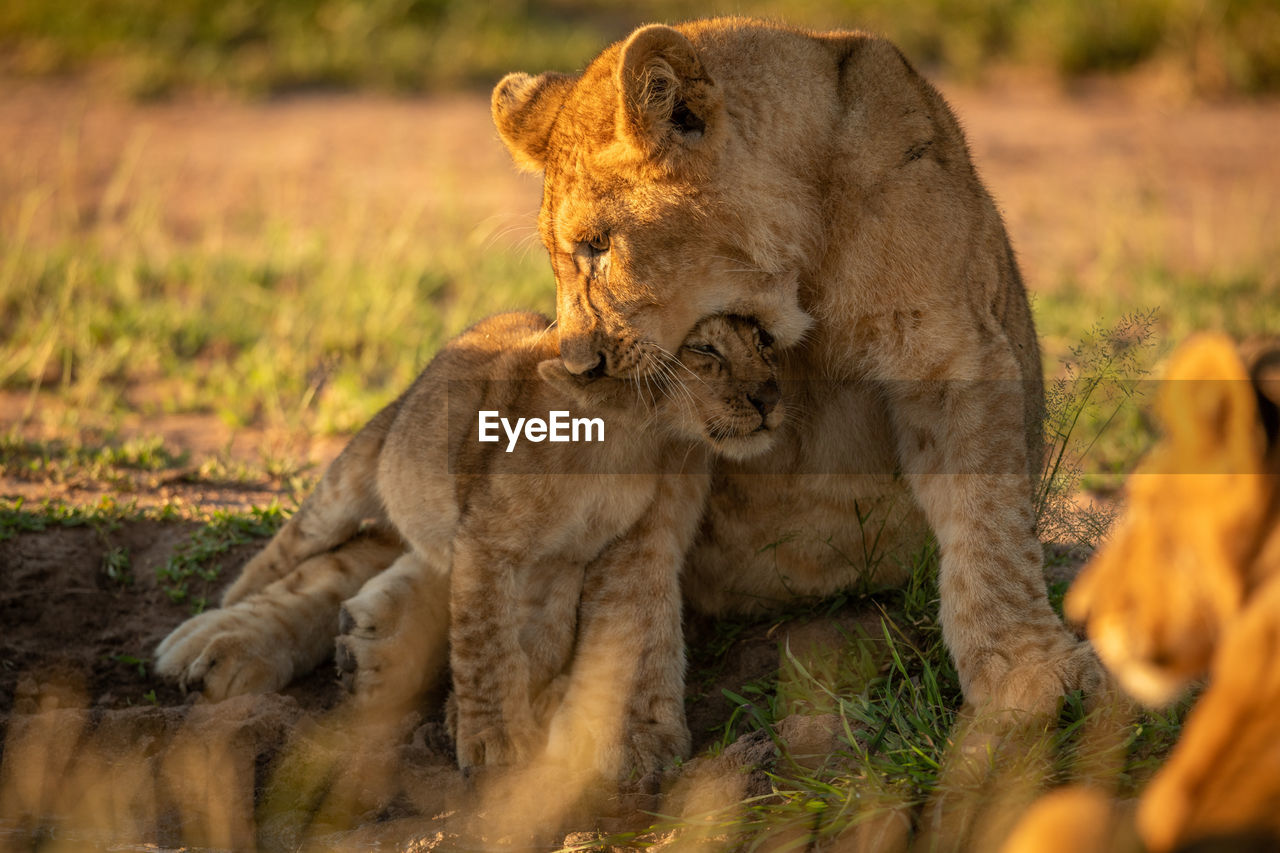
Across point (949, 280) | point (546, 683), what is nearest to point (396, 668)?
point (546, 683)

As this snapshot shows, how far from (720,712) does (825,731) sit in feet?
1.79

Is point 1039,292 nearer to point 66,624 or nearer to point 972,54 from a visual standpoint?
point 972,54

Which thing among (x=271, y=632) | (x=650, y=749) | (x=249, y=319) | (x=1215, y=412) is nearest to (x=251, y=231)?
(x=249, y=319)

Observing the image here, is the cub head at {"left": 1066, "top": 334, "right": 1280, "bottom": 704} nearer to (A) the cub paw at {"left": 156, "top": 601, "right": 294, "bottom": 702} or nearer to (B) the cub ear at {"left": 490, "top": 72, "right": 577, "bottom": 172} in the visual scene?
(B) the cub ear at {"left": 490, "top": 72, "right": 577, "bottom": 172}

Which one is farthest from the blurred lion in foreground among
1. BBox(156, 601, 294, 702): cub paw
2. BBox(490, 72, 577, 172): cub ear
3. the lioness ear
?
BBox(156, 601, 294, 702): cub paw

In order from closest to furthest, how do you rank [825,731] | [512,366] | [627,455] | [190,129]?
[825,731] < [627,455] < [512,366] < [190,129]

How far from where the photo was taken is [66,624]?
3982 millimetres

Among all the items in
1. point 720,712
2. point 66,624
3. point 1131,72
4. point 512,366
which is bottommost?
point 720,712

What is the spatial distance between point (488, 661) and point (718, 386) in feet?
2.97

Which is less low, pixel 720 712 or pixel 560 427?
pixel 560 427

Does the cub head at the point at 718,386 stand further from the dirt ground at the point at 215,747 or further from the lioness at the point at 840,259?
the dirt ground at the point at 215,747

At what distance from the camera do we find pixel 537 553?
11.4 feet

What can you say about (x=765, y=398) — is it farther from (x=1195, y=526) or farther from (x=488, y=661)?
(x=1195, y=526)

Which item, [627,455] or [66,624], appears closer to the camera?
[627,455]
